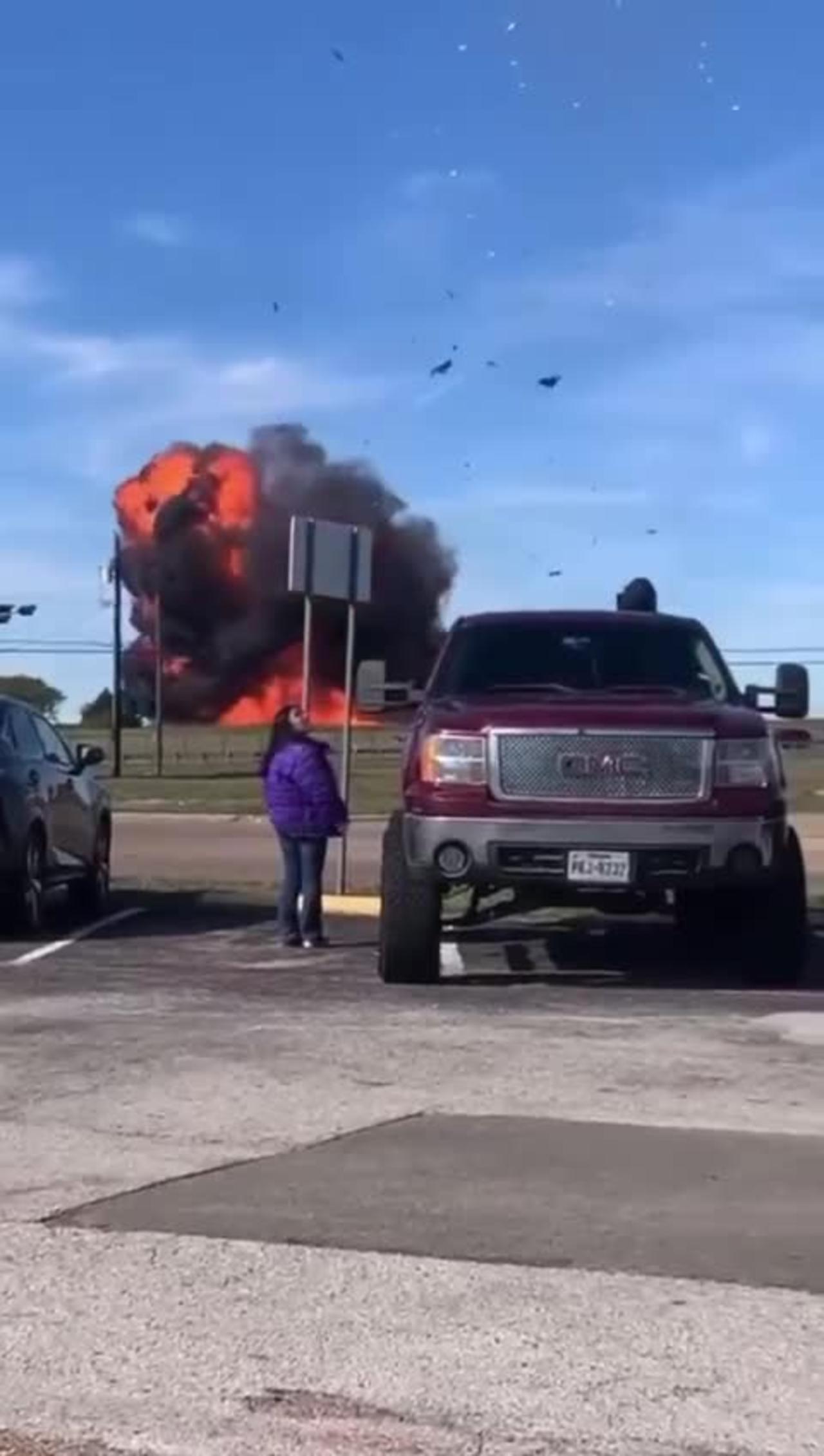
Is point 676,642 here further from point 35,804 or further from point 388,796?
point 388,796

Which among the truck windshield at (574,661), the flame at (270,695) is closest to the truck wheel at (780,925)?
the truck windshield at (574,661)

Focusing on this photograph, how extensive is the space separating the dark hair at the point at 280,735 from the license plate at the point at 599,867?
3434mm

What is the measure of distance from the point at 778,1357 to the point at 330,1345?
1000mm

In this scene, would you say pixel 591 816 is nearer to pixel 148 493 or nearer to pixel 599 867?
pixel 599 867

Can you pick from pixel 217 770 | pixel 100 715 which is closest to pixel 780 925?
pixel 217 770

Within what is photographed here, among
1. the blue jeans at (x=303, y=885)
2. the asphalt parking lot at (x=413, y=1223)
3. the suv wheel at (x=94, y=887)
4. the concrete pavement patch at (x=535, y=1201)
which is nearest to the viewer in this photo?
the asphalt parking lot at (x=413, y=1223)

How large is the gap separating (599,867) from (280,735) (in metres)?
3.66

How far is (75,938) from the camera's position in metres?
14.4

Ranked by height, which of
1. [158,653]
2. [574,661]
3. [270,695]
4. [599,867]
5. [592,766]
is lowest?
[599,867]

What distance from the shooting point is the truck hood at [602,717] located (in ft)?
36.2

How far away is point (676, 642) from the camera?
1274 cm

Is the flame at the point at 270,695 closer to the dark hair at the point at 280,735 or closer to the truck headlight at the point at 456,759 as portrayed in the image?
the dark hair at the point at 280,735

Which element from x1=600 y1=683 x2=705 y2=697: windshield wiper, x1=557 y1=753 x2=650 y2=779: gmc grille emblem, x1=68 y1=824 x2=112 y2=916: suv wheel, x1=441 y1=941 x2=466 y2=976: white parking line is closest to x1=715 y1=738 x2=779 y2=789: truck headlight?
x1=557 y1=753 x2=650 y2=779: gmc grille emblem

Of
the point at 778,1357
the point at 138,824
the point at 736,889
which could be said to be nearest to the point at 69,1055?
the point at 736,889
